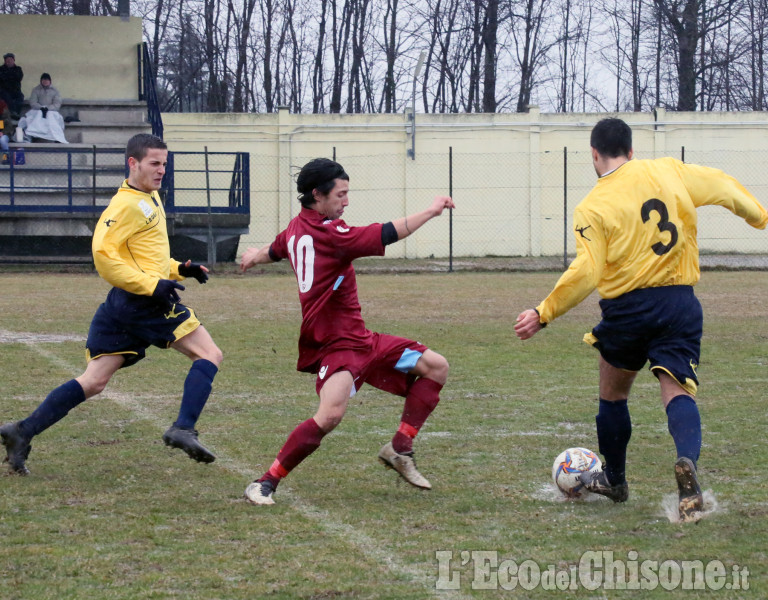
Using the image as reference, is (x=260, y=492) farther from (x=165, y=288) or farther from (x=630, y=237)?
(x=630, y=237)

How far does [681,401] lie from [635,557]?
892 millimetres

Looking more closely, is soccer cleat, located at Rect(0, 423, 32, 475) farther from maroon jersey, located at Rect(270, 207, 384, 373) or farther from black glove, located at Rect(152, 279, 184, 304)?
maroon jersey, located at Rect(270, 207, 384, 373)

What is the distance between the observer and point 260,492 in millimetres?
4520

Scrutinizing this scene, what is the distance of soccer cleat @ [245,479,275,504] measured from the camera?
4.50 metres

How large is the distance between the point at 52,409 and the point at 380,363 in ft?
5.70

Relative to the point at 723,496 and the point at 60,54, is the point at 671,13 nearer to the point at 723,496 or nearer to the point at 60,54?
the point at 60,54

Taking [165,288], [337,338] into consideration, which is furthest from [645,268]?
[165,288]

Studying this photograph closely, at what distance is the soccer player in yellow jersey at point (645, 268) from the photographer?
4289mm

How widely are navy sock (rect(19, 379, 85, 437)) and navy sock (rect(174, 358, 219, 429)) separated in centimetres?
58

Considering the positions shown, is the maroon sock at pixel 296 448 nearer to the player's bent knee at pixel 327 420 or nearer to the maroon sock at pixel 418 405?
the player's bent knee at pixel 327 420

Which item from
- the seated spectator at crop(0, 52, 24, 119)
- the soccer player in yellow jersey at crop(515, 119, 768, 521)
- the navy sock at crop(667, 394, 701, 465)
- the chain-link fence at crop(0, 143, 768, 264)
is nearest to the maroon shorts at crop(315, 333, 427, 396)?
the soccer player in yellow jersey at crop(515, 119, 768, 521)

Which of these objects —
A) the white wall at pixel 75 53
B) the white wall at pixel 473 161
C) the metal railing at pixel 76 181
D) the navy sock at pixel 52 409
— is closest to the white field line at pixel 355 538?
the navy sock at pixel 52 409

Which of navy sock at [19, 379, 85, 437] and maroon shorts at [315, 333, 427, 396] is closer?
maroon shorts at [315, 333, 427, 396]

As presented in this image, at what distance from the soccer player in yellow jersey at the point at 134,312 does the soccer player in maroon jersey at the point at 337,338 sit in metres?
0.61
